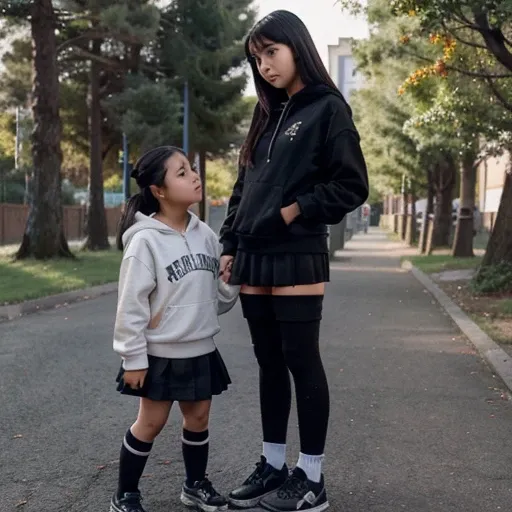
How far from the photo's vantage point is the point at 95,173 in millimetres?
27594

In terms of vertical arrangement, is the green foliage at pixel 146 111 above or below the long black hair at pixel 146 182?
above

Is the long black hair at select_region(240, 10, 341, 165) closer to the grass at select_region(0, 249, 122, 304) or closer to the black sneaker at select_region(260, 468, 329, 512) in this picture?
the black sneaker at select_region(260, 468, 329, 512)

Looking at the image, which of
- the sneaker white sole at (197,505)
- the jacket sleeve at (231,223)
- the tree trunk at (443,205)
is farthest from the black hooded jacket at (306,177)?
the tree trunk at (443,205)

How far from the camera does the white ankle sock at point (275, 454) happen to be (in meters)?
3.69

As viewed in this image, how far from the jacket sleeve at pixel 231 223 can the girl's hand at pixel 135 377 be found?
0.62 metres

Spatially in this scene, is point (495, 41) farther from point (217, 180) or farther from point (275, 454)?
point (217, 180)

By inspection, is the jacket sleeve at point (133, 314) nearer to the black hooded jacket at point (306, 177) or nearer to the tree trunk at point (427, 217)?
the black hooded jacket at point (306, 177)

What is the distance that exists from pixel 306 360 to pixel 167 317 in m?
0.56

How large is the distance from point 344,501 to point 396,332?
19.4ft

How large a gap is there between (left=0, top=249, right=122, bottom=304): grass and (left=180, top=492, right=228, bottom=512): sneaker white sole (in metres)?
8.34

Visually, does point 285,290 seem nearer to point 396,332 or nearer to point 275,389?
point 275,389

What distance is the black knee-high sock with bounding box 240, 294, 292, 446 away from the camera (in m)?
3.51

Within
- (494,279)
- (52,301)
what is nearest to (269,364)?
(52,301)

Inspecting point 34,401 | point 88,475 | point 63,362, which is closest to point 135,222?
point 88,475
